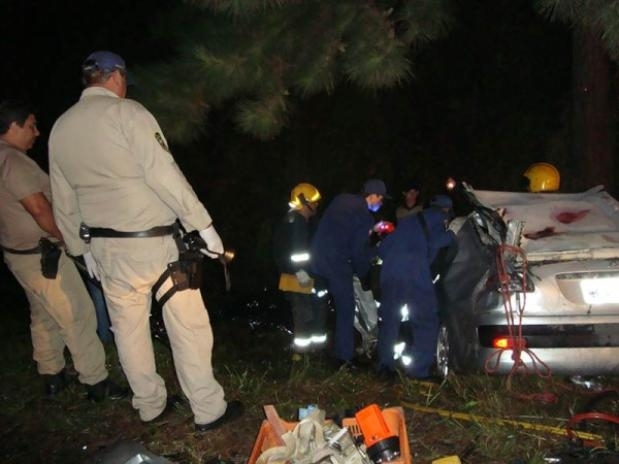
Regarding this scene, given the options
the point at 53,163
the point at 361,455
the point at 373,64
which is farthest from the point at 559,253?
the point at 53,163

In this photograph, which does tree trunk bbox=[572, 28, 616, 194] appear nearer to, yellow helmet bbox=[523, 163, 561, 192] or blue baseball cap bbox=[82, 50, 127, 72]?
yellow helmet bbox=[523, 163, 561, 192]

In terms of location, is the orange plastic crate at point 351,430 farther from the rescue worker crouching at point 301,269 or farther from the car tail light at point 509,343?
the rescue worker crouching at point 301,269

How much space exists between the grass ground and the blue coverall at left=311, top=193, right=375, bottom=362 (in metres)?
1.01

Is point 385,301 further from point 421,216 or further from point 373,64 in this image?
point 373,64

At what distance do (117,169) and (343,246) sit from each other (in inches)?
105

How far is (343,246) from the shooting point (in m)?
5.64

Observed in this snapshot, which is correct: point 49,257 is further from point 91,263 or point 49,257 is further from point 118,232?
point 118,232

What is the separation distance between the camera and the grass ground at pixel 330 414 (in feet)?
10.8

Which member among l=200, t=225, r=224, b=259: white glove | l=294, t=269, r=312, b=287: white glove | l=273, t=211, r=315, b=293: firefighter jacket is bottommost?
l=294, t=269, r=312, b=287: white glove

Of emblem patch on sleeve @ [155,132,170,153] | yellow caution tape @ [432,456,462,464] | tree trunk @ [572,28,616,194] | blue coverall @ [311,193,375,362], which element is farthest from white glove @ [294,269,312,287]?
tree trunk @ [572,28,616,194]

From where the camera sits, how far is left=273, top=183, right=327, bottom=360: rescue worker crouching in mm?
5961

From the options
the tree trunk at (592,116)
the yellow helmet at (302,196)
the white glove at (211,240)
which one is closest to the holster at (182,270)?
the white glove at (211,240)

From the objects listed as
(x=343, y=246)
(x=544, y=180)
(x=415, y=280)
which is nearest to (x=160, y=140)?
(x=415, y=280)

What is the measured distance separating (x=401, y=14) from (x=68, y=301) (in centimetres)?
293
